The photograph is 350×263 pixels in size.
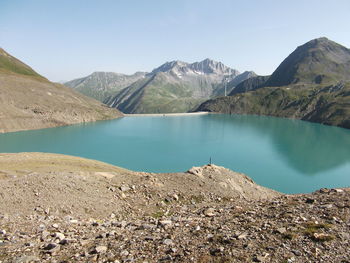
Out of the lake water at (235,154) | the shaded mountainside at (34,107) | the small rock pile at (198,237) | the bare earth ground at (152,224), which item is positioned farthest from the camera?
the shaded mountainside at (34,107)

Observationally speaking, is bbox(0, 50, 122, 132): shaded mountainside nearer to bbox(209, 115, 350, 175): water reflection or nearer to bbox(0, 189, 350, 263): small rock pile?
bbox(209, 115, 350, 175): water reflection

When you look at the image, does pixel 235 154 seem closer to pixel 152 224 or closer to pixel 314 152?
pixel 314 152

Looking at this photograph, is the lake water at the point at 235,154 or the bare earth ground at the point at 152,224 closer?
the bare earth ground at the point at 152,224

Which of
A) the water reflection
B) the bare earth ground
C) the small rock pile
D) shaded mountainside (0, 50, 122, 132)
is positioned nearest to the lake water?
the water reflection

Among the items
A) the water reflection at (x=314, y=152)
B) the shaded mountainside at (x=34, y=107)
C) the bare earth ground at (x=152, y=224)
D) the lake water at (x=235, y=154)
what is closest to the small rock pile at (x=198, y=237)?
the bare earth ground at (x=152, y=224)

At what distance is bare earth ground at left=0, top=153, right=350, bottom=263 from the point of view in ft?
38.5

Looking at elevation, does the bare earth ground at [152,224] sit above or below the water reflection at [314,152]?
above

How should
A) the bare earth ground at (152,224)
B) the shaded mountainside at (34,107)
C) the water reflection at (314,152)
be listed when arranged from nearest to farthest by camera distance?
the bare earth ground at (152,224)
the water reflection at (314,152)
the shaded mountainside at (34,107)

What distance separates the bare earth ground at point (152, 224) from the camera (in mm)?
11727

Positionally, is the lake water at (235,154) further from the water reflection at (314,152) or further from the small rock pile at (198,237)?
the small rock pile at (198,237)

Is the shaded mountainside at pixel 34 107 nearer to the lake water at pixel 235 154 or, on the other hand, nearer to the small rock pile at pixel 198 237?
the lake water at pixel 235 154

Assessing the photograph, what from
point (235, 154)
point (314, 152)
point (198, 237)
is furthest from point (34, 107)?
point (198, 237)

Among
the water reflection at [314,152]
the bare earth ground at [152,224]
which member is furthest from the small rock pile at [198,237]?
the water reflection at [314,152]

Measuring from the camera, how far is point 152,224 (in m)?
16.6
